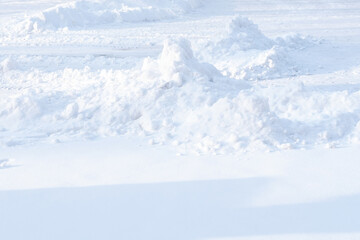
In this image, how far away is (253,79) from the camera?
9.17 m

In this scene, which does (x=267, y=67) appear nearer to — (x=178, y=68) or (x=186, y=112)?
(x=178, y=68)

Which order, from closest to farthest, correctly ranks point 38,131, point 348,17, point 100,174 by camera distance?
1. point 100,174
2. point 38,131
3. point 348,17

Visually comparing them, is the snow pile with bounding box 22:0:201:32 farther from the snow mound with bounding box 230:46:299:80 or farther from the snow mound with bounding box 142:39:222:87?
the snow mound with bounding box 142:39:222:87

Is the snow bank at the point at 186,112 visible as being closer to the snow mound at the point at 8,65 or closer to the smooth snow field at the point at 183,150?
the smooth snow field at the point at 183,150

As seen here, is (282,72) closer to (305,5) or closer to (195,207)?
(195,207)

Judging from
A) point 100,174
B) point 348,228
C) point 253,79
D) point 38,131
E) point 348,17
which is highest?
point 348,17

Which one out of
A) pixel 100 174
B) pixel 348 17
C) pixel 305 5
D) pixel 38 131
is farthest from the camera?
pixel 305 5

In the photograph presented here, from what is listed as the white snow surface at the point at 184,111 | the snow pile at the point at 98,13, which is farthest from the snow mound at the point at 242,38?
the snow pile at the point at 98,13

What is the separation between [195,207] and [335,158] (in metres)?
1.49

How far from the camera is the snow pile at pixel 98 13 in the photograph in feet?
49.7

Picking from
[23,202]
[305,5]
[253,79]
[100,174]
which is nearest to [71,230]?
[23,202]

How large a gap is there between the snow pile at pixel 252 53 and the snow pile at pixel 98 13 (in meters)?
5.45

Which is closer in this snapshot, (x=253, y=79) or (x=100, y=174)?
(x=100, y=174)

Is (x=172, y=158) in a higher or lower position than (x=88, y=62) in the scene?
lower
